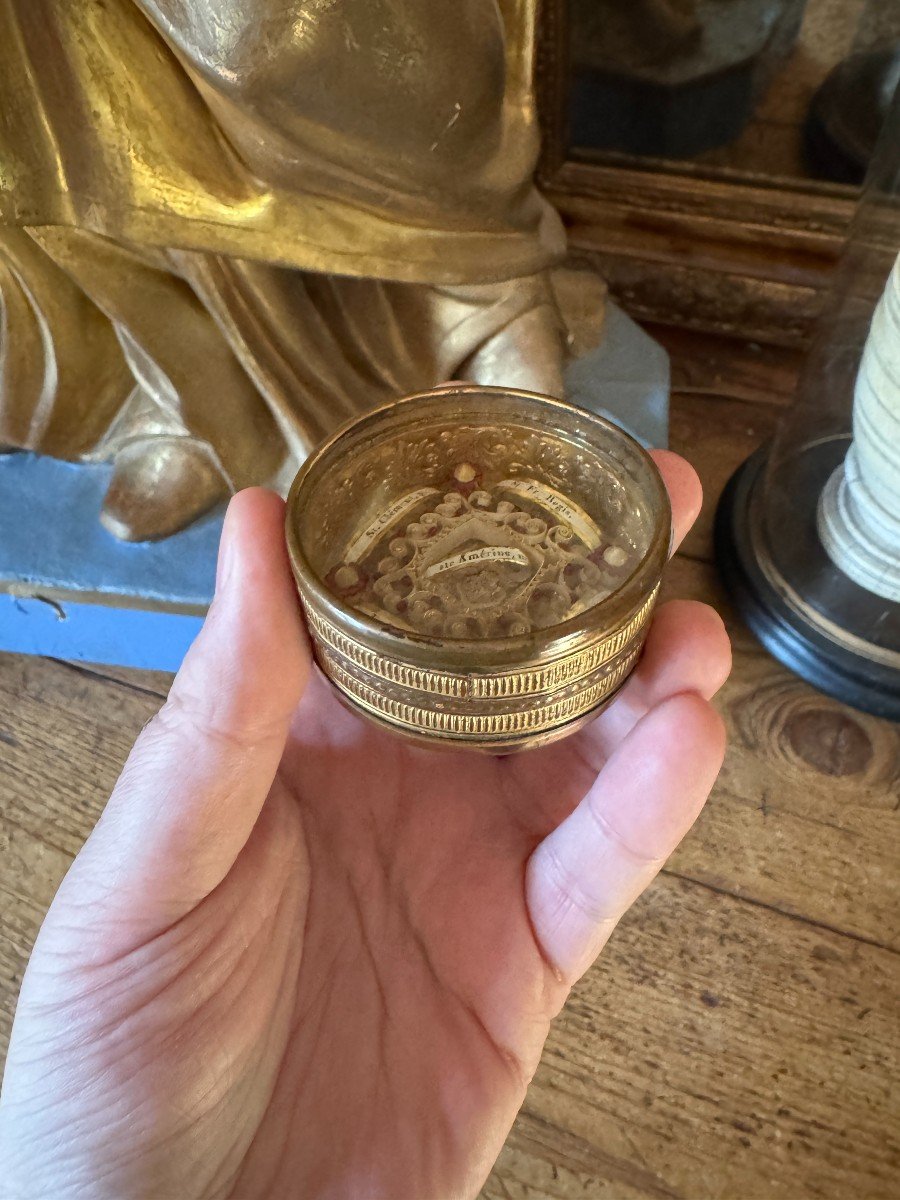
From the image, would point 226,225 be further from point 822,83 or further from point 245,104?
point 822,83

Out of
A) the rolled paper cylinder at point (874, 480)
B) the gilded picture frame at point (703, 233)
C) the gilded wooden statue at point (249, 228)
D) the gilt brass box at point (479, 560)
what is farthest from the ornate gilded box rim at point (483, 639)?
the gilded picture frame at point (703, 233)

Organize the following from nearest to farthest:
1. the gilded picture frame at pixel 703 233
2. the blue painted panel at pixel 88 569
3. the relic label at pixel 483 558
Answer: the relic label at pixel 483 558 < the blue painted panel at pixel 88 569 < the gilded picture frame at pixel 703 233

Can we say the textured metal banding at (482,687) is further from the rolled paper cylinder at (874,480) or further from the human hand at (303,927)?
the rolled paper cylinder at (874,480)

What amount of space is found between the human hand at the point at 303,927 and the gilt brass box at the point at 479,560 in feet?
0.15

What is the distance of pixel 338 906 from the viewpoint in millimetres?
638

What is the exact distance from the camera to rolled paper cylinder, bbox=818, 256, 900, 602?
735 mm

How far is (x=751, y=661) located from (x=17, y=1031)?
620 mm

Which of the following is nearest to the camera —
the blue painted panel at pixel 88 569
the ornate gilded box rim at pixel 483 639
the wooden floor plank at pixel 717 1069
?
the ornate gilded box rim at pixel 483 639

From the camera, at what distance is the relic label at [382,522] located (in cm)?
56

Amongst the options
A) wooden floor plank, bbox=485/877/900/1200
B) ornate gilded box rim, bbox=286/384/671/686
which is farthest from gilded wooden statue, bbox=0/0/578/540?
wooden floor plank, bbox=485/877/900/1200

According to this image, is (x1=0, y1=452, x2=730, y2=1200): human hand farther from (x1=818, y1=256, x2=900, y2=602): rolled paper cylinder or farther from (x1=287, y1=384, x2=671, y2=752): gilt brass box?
(x1=818, y1=256, x2=900, y2=602): rolled paper cylinder

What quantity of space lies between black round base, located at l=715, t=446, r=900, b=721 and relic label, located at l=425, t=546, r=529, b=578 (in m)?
0.39

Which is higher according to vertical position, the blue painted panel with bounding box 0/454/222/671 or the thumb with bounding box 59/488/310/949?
the thumb with bounding box 59/488/310/949

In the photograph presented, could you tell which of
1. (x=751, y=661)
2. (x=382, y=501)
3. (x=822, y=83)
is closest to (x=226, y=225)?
(x=382, y=501)
